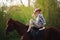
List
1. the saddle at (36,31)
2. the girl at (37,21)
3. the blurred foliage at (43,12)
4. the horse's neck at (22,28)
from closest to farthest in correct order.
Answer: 1. the girl at (37,21)
2. the saddle at (36,31)
3. the horse's neck at (22,28)
4. the blurred foliage at (43,12)

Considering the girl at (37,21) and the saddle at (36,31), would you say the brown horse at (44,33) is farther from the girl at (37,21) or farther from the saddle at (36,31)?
the girl at (37,21)

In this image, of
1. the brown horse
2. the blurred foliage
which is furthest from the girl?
the blurred foliage

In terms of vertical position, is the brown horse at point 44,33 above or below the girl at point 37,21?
below

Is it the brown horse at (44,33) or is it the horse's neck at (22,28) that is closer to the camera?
the brown horse at (44,33)

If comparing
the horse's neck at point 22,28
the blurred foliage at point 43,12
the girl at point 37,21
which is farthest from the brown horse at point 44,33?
the blurred foliage at point 43,12

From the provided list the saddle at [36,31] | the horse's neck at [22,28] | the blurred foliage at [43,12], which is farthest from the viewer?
the blurred foliage at [43,12]

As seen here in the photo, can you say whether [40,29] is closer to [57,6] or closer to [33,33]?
[33,33]

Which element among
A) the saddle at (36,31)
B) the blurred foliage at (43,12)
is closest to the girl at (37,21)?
the saddle at (36,31)

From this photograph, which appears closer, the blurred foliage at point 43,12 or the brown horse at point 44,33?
the brown horse at point 44,33

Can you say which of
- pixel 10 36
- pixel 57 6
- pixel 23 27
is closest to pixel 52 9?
pixel 57 6

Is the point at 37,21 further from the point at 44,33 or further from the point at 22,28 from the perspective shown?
the point at 22,28

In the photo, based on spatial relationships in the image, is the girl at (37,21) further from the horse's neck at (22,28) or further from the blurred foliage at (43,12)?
the blurred foliage at (43,12)

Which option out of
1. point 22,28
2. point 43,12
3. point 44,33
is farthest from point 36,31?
point 43,12

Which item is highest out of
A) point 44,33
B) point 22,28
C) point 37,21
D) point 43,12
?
point 37,21
